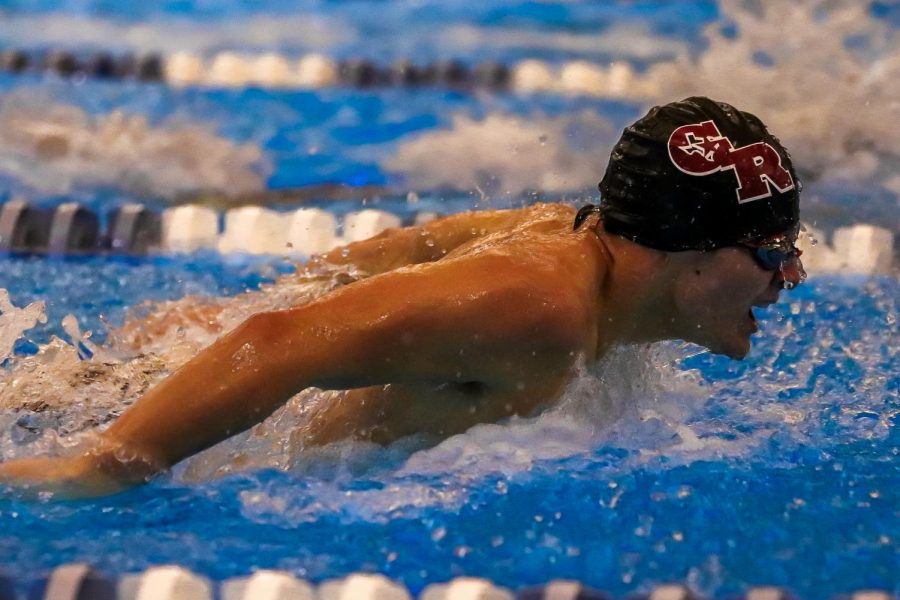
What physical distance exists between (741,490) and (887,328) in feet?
3.68

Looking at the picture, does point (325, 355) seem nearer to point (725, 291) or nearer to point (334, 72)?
point (725, 291)

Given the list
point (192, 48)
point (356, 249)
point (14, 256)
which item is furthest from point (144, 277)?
point (192, 48)

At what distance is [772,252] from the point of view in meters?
1.96

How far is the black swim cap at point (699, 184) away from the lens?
6.29 ft

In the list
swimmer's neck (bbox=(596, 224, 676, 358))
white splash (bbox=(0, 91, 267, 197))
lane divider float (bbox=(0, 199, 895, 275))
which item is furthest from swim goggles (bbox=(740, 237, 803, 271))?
white splash (bbox=(0, 91, 267, 197))

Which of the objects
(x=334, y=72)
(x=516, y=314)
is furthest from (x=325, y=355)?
(x=334, y=72)

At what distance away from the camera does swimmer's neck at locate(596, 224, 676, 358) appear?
1.95m

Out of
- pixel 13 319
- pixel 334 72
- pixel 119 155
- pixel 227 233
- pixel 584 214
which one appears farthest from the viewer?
pixel 334 72

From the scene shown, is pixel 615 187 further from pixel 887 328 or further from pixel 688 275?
pixel 887 328

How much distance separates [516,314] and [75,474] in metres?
0.66

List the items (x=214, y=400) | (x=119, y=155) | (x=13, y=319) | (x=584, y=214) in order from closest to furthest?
(x=214, y=400), (x=584, y=214), (x=13, y=319), (x=119, y=155)

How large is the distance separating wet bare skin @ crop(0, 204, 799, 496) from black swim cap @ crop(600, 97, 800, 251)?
4 centimetres

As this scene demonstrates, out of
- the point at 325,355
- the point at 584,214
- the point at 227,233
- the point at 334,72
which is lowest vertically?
the point at 227,233

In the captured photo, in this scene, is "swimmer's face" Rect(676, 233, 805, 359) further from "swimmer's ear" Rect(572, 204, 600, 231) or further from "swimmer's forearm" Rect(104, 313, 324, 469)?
"swimmer's forearm" Rect(104, 313, 324, 469)
